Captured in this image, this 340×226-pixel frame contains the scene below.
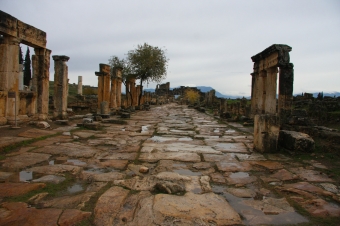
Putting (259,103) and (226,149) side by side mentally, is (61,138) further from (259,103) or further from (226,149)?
(259,103)

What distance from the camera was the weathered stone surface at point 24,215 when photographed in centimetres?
233

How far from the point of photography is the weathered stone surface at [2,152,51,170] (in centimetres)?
405

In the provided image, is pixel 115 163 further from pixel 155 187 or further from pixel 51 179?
pixel 155 187

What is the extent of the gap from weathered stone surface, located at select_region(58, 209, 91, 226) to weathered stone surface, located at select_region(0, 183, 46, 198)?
869 mm

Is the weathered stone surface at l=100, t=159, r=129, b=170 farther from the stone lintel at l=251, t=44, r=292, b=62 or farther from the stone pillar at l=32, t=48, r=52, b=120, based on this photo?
the stone lintel at l=251, t=44, r=292, b=62

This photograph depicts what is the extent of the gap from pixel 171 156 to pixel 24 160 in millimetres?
2839

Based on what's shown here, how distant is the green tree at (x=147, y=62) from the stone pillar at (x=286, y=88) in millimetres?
16310

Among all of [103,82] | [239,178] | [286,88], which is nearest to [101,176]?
[239,178]

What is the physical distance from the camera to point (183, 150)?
5.87 metres

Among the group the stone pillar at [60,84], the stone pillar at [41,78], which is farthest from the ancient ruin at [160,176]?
the stone pillar at [60,84]

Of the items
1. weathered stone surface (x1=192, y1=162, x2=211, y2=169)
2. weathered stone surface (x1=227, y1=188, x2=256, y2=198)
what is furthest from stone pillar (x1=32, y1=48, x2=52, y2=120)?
weathered stone surface (x1=227, y1=188, x2=256, y2=198)

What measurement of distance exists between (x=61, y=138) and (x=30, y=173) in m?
3.00

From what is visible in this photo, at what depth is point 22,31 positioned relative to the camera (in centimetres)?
869

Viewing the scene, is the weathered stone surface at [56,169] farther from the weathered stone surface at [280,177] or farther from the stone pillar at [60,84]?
the stone pillar at [60,84]
